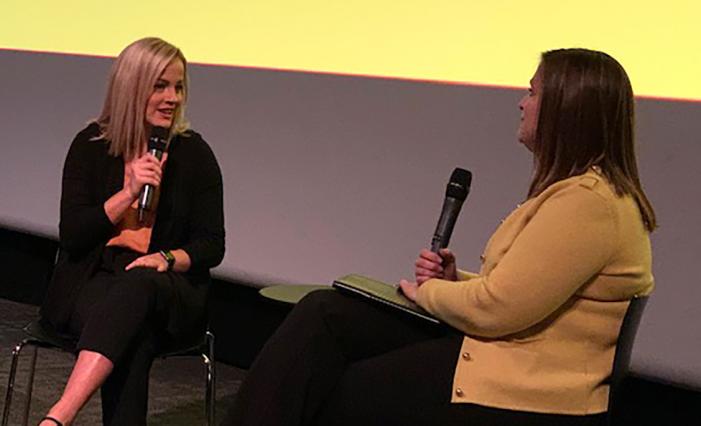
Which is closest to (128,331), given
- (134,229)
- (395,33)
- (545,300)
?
(134,229)

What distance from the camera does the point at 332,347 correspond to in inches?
80.0

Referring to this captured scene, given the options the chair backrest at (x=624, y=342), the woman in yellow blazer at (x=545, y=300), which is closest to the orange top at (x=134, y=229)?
the woman in yellow blazer at (x=545, y=300)

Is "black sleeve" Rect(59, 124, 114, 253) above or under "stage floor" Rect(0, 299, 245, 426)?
above

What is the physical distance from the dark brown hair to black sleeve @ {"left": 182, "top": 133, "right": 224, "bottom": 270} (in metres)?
0.98

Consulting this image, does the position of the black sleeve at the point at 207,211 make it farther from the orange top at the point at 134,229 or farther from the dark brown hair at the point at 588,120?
the dark brown hair at the point at 588,120

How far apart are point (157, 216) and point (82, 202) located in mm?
173

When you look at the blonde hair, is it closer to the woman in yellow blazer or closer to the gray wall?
the woman in yellow blazer

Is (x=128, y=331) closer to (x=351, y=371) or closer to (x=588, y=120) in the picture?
(x=351, y=371)

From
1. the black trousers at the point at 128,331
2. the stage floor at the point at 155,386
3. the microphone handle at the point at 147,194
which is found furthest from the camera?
the stage floor at the point at 155,386

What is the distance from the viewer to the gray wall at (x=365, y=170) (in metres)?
2.95

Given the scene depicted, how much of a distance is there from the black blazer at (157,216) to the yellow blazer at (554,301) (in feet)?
2.81

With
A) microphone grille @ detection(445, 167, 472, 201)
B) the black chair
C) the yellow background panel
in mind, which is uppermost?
the yellow background panel

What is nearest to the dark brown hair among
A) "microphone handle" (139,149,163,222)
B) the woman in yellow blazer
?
the woman in yellow blazer

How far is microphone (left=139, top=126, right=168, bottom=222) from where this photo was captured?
2469mm
